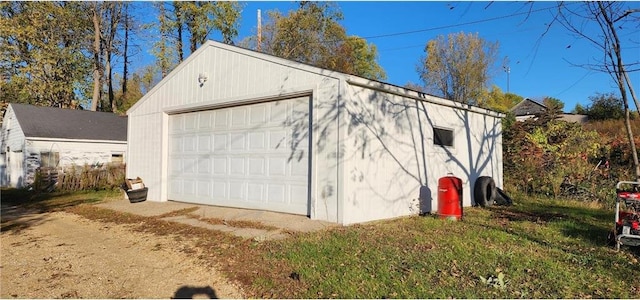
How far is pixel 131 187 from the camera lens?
432 inches

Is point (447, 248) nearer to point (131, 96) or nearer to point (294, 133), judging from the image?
point (294, 133)

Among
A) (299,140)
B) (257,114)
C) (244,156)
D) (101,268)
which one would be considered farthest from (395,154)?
(101,268)

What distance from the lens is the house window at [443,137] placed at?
939cm

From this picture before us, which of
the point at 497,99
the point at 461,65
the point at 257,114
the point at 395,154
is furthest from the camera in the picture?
the point at 497,99

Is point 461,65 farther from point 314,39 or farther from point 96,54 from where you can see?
point 96,54

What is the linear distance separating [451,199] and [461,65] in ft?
72.9

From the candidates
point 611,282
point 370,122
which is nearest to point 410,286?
point 611,282

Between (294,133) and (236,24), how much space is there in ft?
68.0

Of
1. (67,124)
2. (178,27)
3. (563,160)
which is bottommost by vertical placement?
(563,160)

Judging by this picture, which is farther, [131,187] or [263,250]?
[131,187]

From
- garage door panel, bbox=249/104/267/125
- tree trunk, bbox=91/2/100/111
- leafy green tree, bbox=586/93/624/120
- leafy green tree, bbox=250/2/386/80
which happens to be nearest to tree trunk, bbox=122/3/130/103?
tree trunk, bbox=91/2/100/111

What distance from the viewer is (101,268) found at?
15.7 ft

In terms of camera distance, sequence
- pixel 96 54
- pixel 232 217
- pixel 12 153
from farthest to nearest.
→ pixel 96 54 → pixel 12 153 → pixel 232 217

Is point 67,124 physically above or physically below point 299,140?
above
